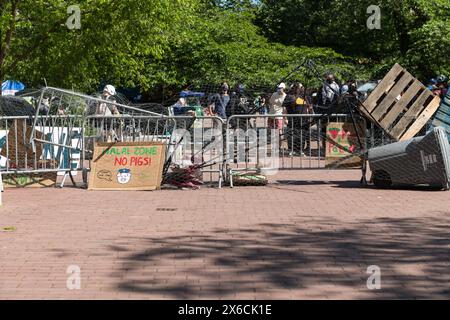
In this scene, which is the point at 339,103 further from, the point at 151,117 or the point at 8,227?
the point at 8,227

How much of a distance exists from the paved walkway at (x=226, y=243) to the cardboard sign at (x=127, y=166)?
0.42 metres

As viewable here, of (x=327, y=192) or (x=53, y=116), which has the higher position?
(x=53, y=116)

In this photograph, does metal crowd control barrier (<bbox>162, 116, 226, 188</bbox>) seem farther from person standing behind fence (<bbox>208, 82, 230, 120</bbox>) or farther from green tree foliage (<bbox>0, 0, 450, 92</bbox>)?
person standing behind fence (<bbox>208, 82, 230, 120</bbox>)

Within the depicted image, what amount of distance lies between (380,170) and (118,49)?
25.5 feet

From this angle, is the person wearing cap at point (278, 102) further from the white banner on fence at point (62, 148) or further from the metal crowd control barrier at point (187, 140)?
the white banner on fence at point (62, 148)

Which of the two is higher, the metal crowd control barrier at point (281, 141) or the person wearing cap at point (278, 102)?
the person wearing cap at point (278, 102)

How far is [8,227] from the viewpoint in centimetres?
1073

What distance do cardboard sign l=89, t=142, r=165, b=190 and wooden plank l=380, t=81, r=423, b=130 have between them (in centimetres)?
395

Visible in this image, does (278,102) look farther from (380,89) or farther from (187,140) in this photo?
(380,89)

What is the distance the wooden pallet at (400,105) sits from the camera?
50.0 ft

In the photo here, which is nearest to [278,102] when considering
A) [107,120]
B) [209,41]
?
[107,120]

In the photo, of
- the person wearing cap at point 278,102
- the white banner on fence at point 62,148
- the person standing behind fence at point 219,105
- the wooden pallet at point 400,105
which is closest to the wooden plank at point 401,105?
the wooden pallet at point 400,105

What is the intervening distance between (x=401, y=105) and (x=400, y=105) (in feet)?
0.06

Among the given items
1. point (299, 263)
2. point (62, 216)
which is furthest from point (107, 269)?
point (62, 216)
